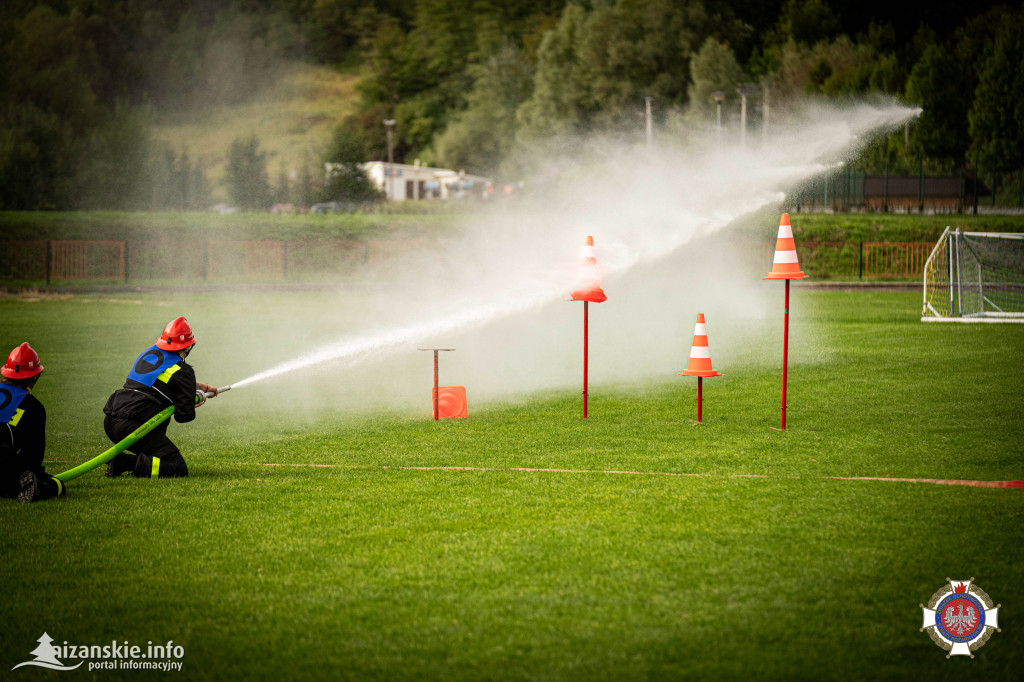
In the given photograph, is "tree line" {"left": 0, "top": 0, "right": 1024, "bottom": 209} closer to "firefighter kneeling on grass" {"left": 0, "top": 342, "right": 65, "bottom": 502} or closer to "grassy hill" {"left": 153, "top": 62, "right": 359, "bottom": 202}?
"grassy hill" {"left": 153, "top": 62, "right": 359, "bottom": 202}

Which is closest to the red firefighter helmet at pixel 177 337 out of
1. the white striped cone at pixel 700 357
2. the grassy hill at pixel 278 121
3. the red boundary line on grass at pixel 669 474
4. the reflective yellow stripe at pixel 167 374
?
the reflective yellow stripe at pixel 167 374

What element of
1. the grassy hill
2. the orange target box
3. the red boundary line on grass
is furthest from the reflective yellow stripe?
the grassy hill

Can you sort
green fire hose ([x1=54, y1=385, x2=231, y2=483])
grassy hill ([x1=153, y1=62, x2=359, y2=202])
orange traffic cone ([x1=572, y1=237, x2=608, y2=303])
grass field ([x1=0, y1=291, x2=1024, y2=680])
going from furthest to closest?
1. grassy hill ([x1=153, y1=62, x2=359, y2=202])
2. orange traffic cone ([x1=572, y1=237, x2=608, y2=303])
3. green fire hose ([x1=54, y1=385, x2=231, y2=483])
4. grass field ([x1=0, y1=291, x2=1024, y2=680])

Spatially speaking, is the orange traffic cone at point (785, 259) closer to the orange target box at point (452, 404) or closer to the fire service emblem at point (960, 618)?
the orange target box at point (452, 404)

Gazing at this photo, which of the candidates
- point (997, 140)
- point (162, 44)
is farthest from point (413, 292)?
point (162, 44)

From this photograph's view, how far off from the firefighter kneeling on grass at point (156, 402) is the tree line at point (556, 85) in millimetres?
44316

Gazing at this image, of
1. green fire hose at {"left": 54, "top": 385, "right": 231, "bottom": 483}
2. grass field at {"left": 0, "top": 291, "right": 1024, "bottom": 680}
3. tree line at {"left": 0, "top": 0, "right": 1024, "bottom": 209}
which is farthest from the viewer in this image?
tree line at {"left": 0, "top": 0, "right": 1024, "bottom": 209}

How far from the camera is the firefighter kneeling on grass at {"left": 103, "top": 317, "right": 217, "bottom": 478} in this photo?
337 inches

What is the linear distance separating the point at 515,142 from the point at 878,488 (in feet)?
265

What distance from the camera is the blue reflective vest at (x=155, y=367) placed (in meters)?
8.62

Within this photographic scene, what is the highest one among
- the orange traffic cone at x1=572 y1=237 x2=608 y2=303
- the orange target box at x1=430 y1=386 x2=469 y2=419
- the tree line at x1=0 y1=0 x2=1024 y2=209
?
the tree line at x1=0 y1=0 x2=1024 y2=209

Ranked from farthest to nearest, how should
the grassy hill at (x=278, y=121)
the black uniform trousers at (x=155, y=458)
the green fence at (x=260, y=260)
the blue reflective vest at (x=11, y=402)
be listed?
the grassy hill at (x=278, y=121), the green fence at (x=260, y=260), the black uniform trousers at (x=155, y=458), the blue reflective vest at (x=11, y=402)

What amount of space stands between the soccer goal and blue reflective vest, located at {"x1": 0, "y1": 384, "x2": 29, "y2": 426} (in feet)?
61.3

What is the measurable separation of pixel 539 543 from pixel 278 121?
544 ft
